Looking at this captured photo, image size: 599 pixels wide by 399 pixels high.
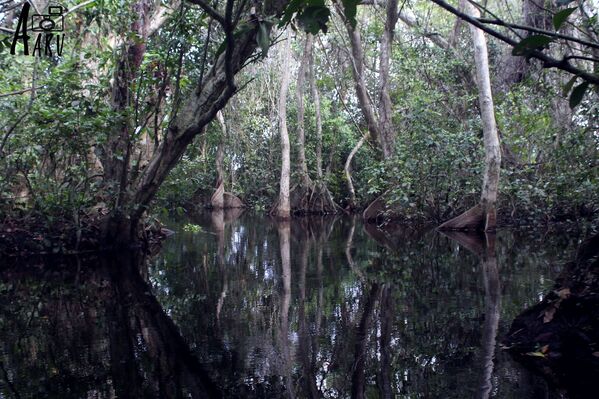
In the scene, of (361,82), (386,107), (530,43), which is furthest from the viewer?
(361,82)

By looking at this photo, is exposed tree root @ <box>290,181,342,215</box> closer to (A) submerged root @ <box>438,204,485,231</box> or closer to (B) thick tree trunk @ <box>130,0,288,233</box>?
(A) submerged root @ <box>438,204,485,231</box>

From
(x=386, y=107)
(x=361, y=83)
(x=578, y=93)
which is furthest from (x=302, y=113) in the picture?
(x=578, y=93)

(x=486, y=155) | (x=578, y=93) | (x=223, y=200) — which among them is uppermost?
(x=223, y=200)

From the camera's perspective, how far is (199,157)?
72.9 ft

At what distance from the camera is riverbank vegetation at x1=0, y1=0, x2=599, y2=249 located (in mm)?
5730

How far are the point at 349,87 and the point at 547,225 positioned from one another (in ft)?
40.1

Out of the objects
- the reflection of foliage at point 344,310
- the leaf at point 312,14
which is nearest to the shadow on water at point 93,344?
the reflection of foliage at point 344,310

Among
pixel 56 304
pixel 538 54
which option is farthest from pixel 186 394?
pixel 56 304

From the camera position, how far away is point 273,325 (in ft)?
12.2

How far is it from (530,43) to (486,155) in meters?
9.69

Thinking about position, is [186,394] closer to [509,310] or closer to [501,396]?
[501,396]

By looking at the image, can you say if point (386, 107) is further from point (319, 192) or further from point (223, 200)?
point (223, 200)

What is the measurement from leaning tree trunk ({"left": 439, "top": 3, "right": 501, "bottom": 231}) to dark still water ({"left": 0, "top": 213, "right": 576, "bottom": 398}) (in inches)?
130

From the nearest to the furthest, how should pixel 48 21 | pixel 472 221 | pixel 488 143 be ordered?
pixel 48 21
pixel 488 143
pixel 472 221
